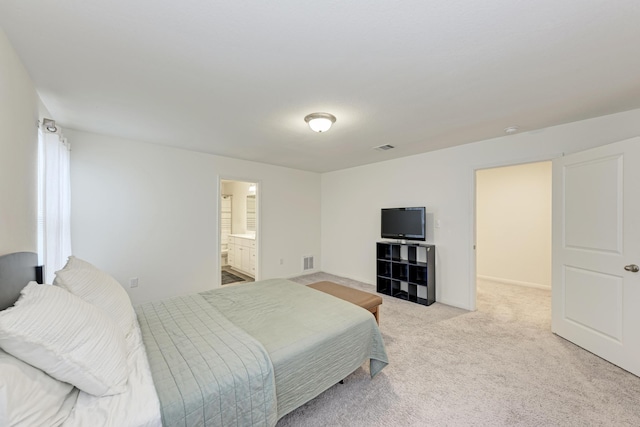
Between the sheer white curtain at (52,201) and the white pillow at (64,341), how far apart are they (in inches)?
62.3

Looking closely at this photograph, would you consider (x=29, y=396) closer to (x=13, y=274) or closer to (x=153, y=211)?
(x=13, y=274)

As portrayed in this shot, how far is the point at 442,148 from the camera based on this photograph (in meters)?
3.85

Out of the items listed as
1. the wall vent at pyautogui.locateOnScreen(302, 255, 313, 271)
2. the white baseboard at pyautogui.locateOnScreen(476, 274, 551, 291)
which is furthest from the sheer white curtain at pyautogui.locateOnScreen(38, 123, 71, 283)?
the white baseboard at pyautogui.locateOnScreen(476, 274, 551, 291)

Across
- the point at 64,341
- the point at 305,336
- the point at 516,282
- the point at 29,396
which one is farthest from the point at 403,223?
the point at 29,396

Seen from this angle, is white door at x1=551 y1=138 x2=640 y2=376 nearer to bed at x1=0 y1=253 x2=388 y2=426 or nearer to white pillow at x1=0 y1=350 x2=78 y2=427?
bed at x1=0 y1=253 x2=388 y2=426

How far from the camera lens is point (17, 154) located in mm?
1651

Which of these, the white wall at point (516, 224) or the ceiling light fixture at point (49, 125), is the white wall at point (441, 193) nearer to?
the white wall at point (516, 224)

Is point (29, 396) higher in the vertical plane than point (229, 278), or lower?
higher

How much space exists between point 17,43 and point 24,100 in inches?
17.7

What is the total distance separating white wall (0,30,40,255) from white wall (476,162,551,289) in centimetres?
637

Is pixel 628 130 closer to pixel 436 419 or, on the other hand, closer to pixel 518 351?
pixel 518 351

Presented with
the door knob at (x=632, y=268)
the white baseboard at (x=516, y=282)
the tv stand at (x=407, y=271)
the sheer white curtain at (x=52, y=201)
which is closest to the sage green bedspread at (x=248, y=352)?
the sheer white curtain at (x=52, y=201)

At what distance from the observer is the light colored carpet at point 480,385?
168 cm

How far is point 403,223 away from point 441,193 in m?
0.75
